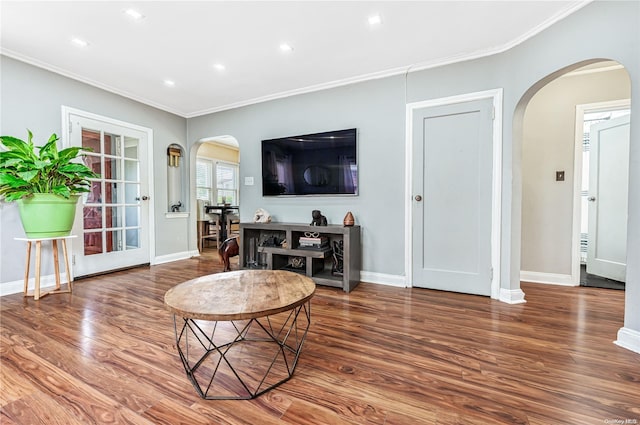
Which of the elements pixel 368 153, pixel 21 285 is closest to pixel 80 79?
pixel 21 285

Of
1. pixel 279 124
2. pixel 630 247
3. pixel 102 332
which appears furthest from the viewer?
pixel 279 124

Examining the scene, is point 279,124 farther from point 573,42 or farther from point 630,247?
point 630,247

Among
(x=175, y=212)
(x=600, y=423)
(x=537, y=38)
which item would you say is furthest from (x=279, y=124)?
(x=600, y=423)

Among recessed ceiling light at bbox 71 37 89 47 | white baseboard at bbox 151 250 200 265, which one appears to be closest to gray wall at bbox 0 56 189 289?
recessed ceiling light at bbox 71 37 89 47

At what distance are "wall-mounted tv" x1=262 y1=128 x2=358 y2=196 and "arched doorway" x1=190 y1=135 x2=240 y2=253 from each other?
1873 mm

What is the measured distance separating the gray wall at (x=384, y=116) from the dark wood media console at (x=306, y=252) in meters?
0.27

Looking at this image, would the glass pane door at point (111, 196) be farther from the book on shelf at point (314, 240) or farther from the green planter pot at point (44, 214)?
the book on shelf at point (314, 240)

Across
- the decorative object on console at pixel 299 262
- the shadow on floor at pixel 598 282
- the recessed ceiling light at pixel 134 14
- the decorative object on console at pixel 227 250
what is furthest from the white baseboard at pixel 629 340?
the recessed ceiling light at pixel 134 14

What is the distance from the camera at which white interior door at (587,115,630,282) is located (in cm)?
313

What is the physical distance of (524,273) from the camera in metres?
3.21

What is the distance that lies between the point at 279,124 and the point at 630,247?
3404 mm

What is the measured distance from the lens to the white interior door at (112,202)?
3.34 metres

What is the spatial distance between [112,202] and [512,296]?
4639 mm

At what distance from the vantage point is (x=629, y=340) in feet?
5.57
